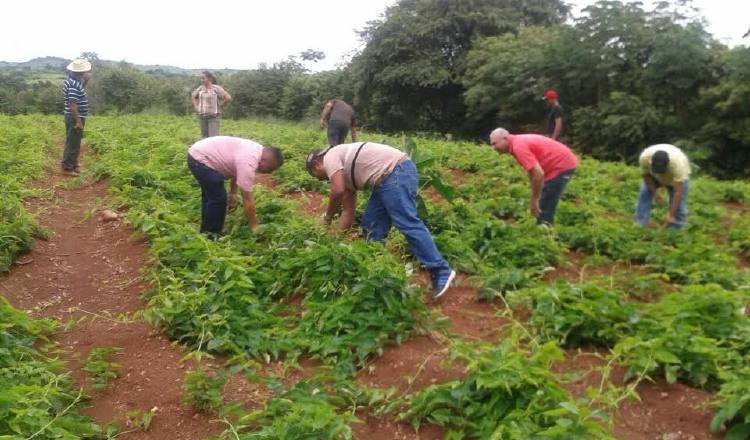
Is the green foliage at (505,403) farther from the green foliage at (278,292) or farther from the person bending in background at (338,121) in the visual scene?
the person bending in background at (338,121)

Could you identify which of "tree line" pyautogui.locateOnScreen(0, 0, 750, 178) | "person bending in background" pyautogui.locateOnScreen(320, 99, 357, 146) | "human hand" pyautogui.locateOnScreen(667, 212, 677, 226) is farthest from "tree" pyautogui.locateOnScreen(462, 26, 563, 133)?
"human hand" pyautogui.locateOnScreen(667, 212, 677, 226)

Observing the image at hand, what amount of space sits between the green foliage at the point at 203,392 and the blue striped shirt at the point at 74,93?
6896 mm

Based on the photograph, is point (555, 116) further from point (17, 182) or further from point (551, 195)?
point (17, 182)

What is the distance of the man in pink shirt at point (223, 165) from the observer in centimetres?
520

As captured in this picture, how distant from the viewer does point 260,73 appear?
1281 inches

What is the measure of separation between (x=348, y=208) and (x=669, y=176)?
348 cm

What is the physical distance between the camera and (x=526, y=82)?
18.9 meters

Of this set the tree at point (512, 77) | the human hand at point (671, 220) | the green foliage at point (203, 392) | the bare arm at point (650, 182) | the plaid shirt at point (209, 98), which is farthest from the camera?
the tree at point (512, 77)

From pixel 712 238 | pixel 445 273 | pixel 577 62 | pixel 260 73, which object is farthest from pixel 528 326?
pixel 260 73

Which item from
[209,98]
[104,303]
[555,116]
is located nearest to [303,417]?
[104,303]

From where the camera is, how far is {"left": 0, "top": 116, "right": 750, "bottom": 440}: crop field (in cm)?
292

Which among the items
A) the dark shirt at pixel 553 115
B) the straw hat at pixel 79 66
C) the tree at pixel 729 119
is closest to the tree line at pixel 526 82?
the tree at pixel 729 119

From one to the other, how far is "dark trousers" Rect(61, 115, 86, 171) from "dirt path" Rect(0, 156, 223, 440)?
185cm

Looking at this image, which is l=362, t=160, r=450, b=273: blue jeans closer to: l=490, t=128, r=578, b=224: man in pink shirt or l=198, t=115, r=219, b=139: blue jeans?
l=490, t=128, r=578, b=224: man in pink shirt
